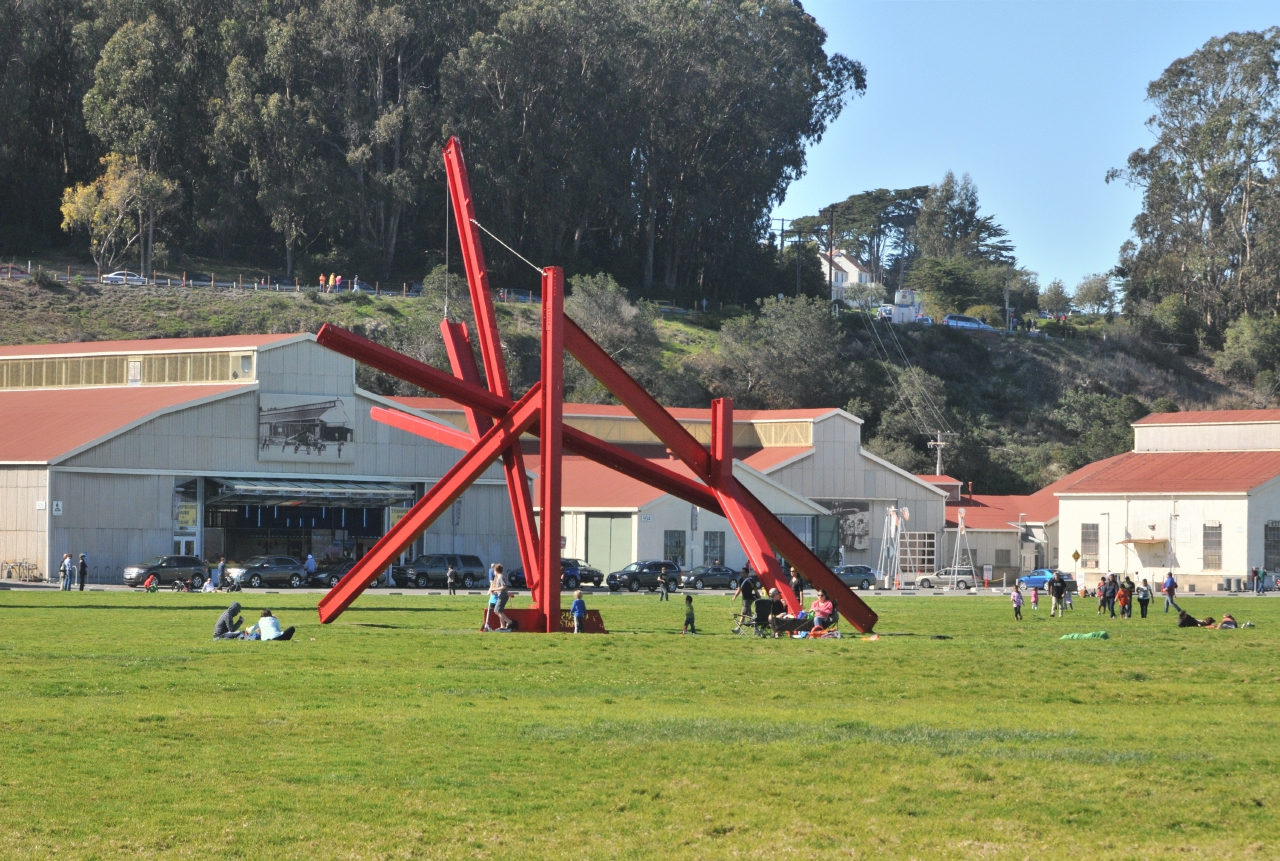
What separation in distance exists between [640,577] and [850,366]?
53247 mm

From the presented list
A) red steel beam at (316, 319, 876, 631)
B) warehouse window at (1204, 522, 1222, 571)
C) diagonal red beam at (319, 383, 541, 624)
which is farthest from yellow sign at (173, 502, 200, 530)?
warehouse window at (1204, 522, 1222, 571)

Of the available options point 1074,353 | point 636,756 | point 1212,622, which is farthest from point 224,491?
point 1074,353

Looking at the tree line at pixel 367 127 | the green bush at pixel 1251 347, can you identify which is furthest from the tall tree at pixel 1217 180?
the tree line at pixel 367 127

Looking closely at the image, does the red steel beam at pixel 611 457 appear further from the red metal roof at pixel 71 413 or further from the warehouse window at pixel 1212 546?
the warehouse window at pixel 1212 546

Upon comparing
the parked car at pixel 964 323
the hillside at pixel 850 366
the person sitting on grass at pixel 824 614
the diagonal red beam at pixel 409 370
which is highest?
the parked car at pixel 964 323

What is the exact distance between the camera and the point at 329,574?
60.1 meters

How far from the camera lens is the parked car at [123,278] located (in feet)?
339

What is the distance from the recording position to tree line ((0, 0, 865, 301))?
106 m

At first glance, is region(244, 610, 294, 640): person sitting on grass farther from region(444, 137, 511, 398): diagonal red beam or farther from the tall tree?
the tall tree

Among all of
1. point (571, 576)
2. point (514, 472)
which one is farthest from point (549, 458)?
point (571, 576)

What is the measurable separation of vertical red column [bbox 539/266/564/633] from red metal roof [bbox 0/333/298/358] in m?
33.1

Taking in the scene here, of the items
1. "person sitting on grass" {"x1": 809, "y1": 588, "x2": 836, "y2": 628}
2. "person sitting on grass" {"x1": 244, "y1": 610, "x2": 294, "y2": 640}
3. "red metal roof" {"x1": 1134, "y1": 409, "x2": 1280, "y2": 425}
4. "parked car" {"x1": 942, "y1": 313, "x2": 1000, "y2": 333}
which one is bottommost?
"person sitting on grass" {"x1": 244, "y1": 610, "x2": 294, "y2": 640}

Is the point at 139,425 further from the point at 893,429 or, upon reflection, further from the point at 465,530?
the point at 893,429

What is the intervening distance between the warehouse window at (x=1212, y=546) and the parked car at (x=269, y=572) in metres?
38.3
